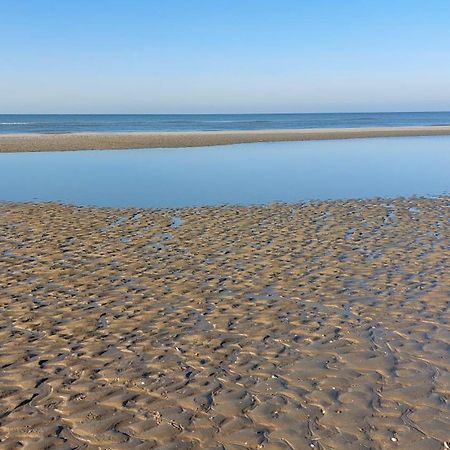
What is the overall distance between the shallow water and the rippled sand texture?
20.3 ft

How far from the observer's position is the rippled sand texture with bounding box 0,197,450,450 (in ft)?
18.3

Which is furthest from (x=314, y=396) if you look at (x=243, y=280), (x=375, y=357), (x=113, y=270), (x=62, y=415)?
(x=113, y=270)

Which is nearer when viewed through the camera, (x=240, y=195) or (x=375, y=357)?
(x=375, y=357)

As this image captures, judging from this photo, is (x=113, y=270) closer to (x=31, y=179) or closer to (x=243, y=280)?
(x=243, y=280)

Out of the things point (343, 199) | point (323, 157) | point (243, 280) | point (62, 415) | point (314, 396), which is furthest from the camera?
point (323, 157)

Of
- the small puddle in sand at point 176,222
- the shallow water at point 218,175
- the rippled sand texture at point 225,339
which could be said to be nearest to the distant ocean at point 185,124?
the shallow water at point 218,175

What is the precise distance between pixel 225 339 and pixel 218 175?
1910cm

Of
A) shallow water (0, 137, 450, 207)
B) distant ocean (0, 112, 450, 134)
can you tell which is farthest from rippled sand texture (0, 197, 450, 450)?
distant ocean (0, 112, 450, 134)

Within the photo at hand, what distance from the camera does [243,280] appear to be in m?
10.5

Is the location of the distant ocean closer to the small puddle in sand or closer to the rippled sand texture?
the small puddle in sand

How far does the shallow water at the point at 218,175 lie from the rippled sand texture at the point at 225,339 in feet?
20.3

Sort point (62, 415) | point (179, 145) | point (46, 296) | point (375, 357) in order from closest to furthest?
point (62, 415) → point (375, 357) → point (46, 296) → point (179, 145)

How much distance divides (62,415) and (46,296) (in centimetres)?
404

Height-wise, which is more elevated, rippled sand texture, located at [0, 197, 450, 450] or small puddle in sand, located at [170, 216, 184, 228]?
rippled sand texture, located at [0, 197, 450, 450]
